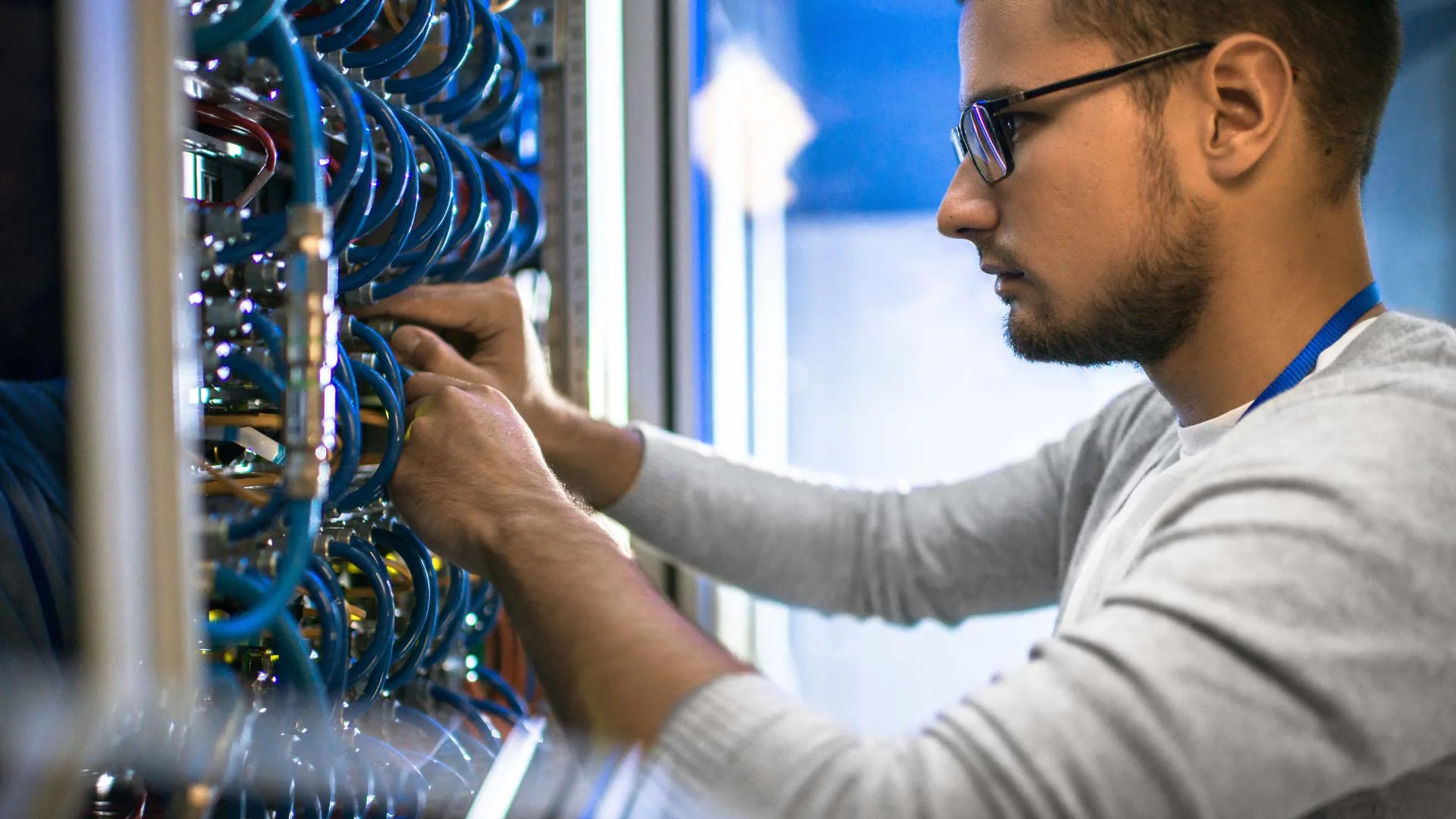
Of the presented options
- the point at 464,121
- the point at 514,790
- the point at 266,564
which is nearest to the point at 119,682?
the point at 266,564

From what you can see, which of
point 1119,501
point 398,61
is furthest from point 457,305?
point 1119,501

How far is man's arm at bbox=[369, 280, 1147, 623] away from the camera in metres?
1.30

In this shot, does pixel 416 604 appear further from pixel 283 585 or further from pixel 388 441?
pixel 283 585

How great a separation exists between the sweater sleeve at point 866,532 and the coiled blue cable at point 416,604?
0.36 meters

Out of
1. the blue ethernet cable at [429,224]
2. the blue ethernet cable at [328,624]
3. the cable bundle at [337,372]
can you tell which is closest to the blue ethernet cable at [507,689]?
the cable bundle at [337,372]

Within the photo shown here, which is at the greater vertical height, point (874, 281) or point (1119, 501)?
point (874, 281)

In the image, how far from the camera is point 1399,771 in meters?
0.71

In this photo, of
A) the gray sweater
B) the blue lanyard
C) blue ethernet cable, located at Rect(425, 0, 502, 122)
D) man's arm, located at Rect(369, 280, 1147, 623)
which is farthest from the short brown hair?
blue ethernet cable, located at Rect(425, 0, 502, 122)

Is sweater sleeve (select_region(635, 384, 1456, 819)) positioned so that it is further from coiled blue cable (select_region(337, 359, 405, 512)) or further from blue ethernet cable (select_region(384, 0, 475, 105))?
blue ethernet cable (select_region(384, 0, 475, 105))

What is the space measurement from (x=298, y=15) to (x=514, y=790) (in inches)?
29.9

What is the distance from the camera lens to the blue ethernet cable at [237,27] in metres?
0.60

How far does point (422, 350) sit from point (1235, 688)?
0.79 m

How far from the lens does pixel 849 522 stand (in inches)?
54.5

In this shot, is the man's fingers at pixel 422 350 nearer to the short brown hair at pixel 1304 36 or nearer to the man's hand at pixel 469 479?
the man's hand at pixel 469 479
